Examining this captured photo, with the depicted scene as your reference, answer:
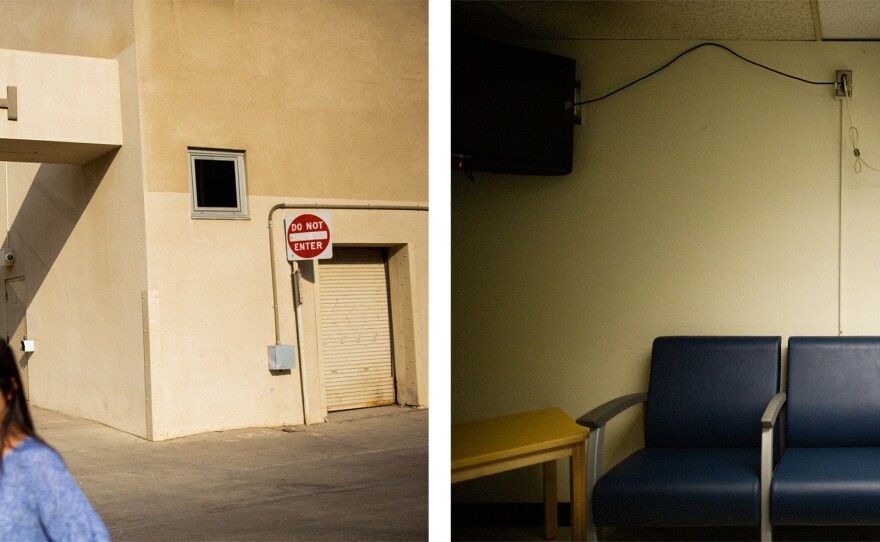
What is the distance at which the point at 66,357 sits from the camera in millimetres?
2572

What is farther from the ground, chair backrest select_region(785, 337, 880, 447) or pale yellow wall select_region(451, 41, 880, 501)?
pale yellow wall select_region(451, 41, 880, 501)

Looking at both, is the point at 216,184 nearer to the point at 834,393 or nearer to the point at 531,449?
the point at 531,449

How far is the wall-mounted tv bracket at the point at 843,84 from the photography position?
140 inches

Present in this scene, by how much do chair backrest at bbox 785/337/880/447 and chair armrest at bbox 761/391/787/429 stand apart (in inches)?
4.4

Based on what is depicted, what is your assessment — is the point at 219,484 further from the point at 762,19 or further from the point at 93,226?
the point at 762,19

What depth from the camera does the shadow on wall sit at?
2.55m

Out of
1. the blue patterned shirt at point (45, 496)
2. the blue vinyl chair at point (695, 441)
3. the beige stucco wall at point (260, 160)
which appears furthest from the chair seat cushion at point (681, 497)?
the blue patterned shirt at point (45, 496)

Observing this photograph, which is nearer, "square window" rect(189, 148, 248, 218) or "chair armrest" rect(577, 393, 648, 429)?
"square window" rect(189, 148, 248, 218)

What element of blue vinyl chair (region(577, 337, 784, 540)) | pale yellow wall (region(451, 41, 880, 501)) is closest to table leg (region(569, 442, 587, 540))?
blue vinyl chair (region(577, 337, 784, 540))

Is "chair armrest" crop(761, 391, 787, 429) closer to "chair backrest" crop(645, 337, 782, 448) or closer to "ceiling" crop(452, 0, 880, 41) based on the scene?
"chair backrest" crop(645, 337, 782, 448)

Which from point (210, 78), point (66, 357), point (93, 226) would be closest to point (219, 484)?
point (66, 357)

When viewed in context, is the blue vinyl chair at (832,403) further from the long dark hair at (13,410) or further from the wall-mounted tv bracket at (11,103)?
the wall-mounted tv bracket at (11,103)

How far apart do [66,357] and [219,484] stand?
60 cm

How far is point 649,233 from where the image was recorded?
366 cm
